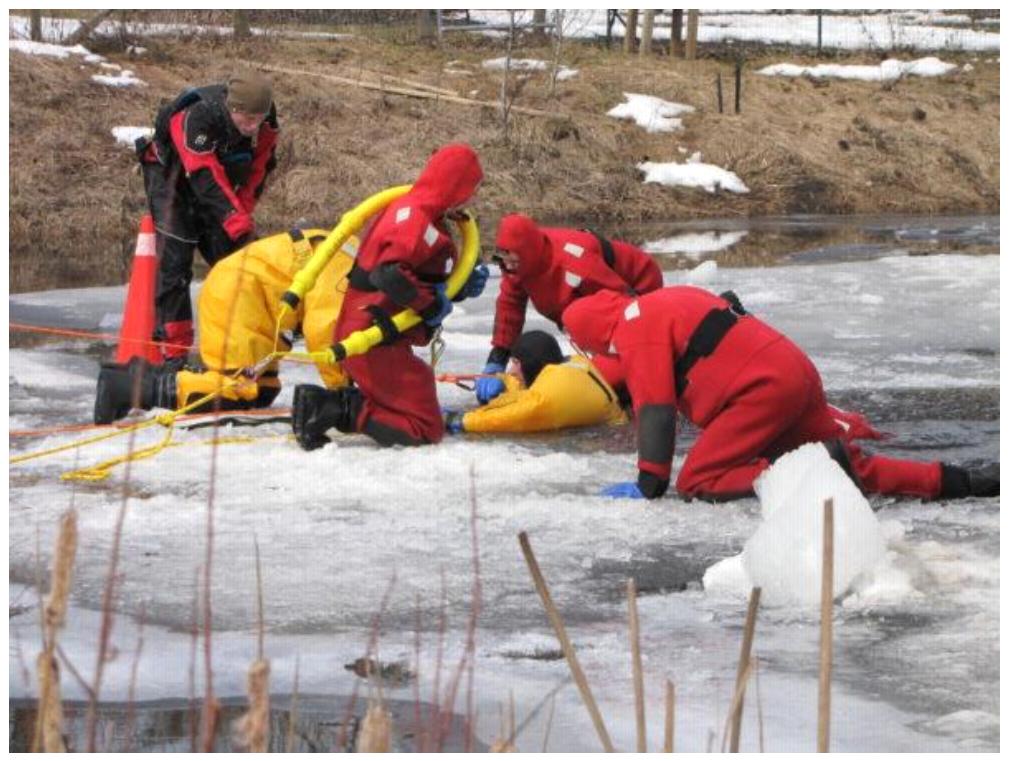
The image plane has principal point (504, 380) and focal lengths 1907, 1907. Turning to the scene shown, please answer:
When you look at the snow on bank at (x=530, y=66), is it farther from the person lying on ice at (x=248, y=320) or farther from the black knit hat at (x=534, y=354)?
the person lying on ice at (x=248, y=320)

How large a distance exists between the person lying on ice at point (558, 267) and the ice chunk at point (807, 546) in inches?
104

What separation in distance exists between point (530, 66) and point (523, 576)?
61.0 feet

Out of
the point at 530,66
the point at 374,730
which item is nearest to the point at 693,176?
the point at 530,66

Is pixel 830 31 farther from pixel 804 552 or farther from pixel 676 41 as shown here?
pixel 804 552

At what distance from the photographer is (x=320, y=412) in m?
7.35

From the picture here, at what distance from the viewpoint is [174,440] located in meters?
7.66

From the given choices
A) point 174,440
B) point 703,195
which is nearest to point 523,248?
point 174,440

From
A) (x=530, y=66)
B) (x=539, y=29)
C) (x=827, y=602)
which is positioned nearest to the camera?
(x=827, y=602)

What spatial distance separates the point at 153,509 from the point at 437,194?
1770 millimetres

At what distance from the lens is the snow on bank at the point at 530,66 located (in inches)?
923

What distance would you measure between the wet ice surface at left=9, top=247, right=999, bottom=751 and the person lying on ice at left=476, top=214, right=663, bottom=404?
1.95 ft

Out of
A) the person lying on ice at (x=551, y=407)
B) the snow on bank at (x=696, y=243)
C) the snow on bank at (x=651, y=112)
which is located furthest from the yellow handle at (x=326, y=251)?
the snow on bank at (x=651, y=112)

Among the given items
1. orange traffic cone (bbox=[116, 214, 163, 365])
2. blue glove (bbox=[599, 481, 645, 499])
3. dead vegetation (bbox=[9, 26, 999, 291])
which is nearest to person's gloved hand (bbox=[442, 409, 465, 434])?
blue glove (bbox=[599, 481, 645, 499])

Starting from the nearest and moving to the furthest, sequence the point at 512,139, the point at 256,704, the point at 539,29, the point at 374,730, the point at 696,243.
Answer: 1. the point at 256,704
2. the point at 374,730
3. the point at 696,243
4. the point at 512,139
5. the point at 539,29
